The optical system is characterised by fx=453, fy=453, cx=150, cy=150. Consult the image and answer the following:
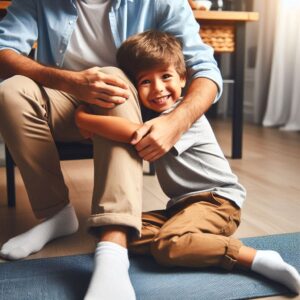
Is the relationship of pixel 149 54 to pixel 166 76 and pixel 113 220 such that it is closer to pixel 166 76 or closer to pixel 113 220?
pixel 166 76

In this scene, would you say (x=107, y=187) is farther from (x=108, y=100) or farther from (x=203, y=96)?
(x=203, y=96)

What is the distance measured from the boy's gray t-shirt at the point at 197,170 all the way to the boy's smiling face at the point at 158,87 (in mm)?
32

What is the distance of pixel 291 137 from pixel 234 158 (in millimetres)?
808

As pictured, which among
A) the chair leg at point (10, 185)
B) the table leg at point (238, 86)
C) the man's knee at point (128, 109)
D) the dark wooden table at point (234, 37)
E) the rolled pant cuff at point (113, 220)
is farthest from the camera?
the table leg at point (238, 86)

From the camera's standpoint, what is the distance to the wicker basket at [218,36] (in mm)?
2258

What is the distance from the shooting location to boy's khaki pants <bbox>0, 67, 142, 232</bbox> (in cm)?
94

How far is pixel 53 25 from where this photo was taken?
1296mm

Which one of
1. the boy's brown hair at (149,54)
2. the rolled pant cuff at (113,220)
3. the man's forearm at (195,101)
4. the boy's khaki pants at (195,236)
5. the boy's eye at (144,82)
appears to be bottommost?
the boy's khaki pants at (195,236)

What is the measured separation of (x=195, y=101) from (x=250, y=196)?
2.10 ft

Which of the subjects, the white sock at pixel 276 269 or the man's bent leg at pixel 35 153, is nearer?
the white sock at pixel 276 269

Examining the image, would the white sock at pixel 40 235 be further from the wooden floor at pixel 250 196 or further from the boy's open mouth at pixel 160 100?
the boy's open mouth at pixel 160 100

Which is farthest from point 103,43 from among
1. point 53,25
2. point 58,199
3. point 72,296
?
point 72,296

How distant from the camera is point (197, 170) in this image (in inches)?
44.0

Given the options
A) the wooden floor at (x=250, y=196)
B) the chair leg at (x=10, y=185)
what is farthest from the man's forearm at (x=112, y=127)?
the chair leg at (x=10, y=185)
